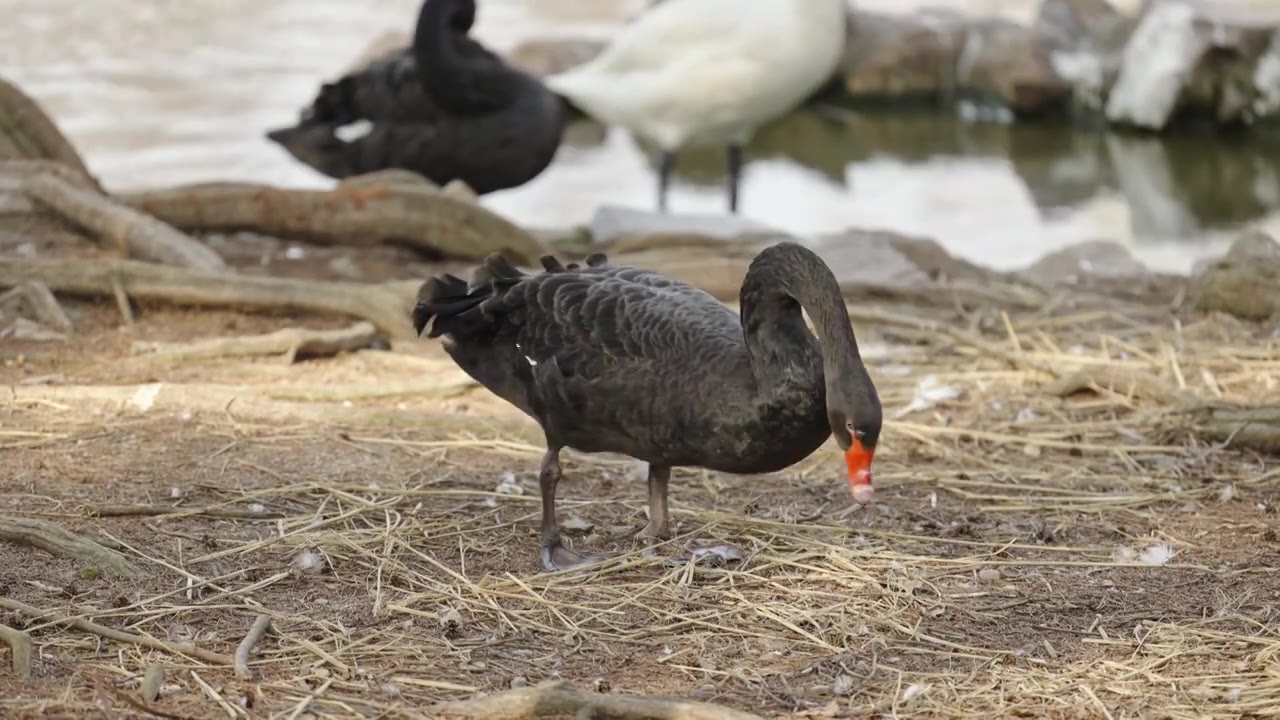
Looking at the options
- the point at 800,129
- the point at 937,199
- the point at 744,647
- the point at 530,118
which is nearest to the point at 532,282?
the point at 744,647

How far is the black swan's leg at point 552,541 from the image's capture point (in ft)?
12.2

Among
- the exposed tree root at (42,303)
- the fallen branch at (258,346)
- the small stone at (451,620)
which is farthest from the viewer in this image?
the exposed tree root at (42,303)

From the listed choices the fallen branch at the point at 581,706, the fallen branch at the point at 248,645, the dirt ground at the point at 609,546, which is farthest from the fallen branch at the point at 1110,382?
the fallen branch at the point at 248,645

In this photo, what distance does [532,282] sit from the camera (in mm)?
3951

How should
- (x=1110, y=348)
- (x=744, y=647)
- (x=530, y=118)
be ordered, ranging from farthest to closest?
A: (x=530, y=118) → (x=1110, y=348) → (x=744, y=647)

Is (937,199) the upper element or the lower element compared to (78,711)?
lower

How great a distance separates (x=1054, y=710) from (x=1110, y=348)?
2.91 metres

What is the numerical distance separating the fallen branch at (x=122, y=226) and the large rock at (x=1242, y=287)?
3567mm

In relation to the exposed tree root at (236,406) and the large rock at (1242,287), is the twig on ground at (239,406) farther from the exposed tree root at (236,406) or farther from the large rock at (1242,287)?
the large rock at (1242,287)

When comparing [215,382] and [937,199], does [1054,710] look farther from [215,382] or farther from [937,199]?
[937,199]

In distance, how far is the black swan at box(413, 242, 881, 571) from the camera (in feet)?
11.1

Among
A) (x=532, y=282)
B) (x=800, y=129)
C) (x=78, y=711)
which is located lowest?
(x=800, y=129)

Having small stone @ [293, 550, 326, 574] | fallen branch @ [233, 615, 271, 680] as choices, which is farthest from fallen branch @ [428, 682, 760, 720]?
small stone @ [293, 550, 326, 574]

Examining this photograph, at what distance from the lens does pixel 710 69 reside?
7855 millimetres
